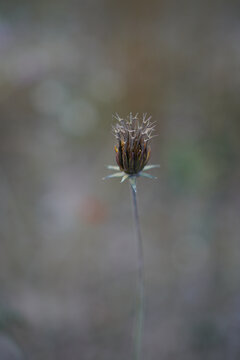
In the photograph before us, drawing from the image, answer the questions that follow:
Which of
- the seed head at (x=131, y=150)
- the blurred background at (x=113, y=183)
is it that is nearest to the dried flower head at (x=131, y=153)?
the seed head at (x=131, y=150)

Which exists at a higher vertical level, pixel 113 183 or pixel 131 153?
pixel 113 183

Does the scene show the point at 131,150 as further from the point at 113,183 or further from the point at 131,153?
the point at 113,183

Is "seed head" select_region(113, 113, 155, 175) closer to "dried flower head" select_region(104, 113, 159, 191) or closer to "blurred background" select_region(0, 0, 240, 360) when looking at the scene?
"dried flower head" select_region(104, 113, 159, 191)

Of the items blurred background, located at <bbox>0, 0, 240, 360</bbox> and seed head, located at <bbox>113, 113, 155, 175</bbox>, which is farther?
blurred background, located at <bbox>0, 0, 240, 360</bbox>

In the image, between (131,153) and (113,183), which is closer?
(131,153)

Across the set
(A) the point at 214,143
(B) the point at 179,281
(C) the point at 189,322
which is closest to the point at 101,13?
(A) the point at 214,143

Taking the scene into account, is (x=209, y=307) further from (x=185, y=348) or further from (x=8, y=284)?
(x=8, y=284)

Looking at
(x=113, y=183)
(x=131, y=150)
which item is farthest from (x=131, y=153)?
(x=113, y=183)

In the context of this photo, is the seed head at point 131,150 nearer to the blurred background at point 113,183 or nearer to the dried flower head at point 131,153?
the dried flower head at point 131,153

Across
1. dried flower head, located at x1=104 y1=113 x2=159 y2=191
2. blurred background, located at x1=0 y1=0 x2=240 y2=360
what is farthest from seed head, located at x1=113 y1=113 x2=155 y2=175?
blurred background, located at x1=0 y1=0 x2=240 y2=360

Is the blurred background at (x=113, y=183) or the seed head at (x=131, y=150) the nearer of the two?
the seed head at (x=131, y=150)
